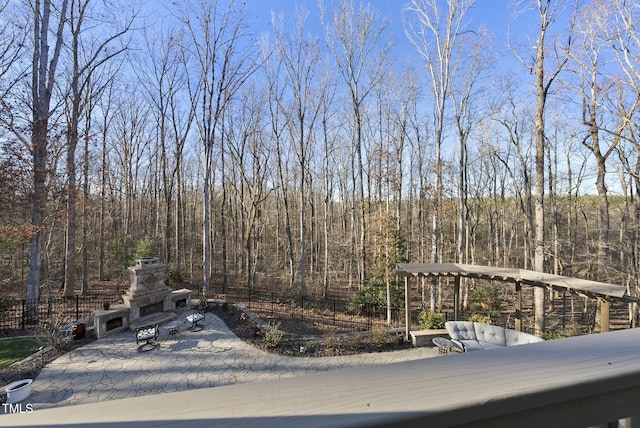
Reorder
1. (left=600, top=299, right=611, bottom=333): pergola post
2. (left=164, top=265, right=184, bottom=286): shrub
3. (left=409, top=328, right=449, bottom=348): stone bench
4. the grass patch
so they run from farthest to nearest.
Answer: (left=164, top=265, right=184, bottom=286): shrub, (left=409, top=328, right=449, bottom=348): stone bench, the grass patch, (left=600, top=299, right=611, bottom=333): pergola post

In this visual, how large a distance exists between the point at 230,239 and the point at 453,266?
22287mm

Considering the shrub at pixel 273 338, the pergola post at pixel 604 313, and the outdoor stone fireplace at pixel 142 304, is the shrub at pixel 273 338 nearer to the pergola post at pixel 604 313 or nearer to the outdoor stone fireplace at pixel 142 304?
the outdoor stone fireplace at pixel 142 304

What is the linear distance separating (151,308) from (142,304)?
0.47 metres

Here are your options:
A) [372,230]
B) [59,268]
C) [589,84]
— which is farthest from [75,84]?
[589,84]

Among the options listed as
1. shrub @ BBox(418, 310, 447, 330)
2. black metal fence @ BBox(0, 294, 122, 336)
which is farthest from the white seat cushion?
black metal fence @ BBox(0, 294, 122, 336)

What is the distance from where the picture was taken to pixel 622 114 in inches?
366

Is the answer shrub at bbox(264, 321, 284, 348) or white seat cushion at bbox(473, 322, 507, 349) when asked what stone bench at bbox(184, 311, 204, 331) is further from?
white seat cushion at bbox(473, 322, 507, 349)

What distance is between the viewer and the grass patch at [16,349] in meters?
7.02

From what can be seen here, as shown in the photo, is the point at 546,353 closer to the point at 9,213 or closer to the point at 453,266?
the point at 453,266

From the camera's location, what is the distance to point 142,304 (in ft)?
31.7

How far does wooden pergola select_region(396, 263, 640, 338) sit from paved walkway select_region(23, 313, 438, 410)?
230 centimetres

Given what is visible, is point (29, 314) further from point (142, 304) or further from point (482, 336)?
point (482, 336)

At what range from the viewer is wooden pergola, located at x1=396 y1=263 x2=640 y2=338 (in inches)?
236

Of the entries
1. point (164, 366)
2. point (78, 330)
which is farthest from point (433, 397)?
point (78, 330)
